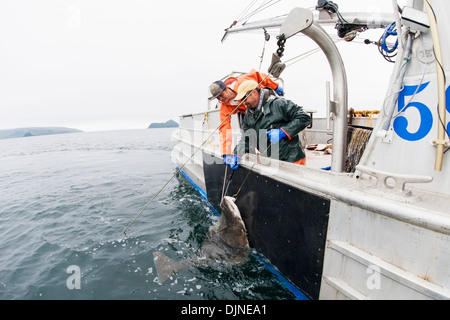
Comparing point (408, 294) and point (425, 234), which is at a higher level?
point (425, 234)

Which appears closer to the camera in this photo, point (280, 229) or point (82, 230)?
point (280, 229)

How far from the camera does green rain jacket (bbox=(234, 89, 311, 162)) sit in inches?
127

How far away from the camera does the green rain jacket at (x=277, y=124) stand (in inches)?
127

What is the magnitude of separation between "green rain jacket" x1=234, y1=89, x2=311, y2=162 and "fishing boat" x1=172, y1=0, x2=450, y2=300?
20.1 inches

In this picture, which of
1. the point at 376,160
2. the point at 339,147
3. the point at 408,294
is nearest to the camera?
the point at 408,294

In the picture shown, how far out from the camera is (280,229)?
9.60 feet

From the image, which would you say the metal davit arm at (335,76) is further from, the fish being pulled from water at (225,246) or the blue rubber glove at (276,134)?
the fish being pulled from water at (225,246)

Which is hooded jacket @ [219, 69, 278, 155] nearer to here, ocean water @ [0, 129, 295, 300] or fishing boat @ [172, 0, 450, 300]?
fishing boat @ [172, 0, 450, 300]

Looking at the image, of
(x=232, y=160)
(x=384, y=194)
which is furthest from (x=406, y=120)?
(x=232, y=160)

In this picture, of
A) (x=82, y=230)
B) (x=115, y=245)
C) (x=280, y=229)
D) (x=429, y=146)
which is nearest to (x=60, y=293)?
(x=115, y=245)

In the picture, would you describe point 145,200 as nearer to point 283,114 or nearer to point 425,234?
point 283,114

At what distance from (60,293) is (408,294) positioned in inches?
175

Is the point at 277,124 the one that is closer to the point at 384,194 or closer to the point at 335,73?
the point at 335,73

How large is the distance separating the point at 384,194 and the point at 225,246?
9.01 ft
